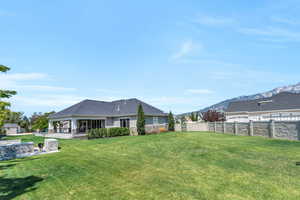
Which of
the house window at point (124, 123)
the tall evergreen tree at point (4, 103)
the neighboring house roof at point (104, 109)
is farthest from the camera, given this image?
the house window at point (124, 123)

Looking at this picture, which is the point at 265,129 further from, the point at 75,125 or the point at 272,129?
the point at 75,125

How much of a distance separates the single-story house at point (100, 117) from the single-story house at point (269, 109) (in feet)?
43.2

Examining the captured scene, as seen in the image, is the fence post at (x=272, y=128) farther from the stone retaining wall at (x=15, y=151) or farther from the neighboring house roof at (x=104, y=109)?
the stone retaining wall at (x=15, y=151)

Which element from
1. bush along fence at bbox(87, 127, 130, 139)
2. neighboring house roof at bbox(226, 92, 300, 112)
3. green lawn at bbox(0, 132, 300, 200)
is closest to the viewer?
green lawn at bbox(0, 132, 300, 200)

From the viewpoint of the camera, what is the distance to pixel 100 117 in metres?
24.9

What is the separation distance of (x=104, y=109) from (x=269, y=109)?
26367 millimetres

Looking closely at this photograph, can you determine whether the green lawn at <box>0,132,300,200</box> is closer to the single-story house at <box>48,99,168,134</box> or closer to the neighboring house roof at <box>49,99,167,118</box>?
the single-story house at <box>48,99,168,134</box>

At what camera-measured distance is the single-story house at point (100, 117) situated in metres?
23.0

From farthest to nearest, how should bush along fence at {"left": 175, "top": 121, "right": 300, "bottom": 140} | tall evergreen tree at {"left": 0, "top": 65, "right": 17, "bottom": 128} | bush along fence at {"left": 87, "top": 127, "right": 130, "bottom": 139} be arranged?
bush along fence at {"left": 87, "top": 127, "right": 130, "bottom": 139} → bush along fence at {"left": 175, "top": 121, "right": 300, "bottom": 140} → tall evergreen tree at {"left": 0, "top": 65, "right": 17, "bottom": 128}

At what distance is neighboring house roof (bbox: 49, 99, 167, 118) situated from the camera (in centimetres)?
2339

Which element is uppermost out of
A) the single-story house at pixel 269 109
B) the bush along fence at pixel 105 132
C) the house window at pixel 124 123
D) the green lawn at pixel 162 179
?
the single-story house at pixel 269 109

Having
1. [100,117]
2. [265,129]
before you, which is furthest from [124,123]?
[265,129]

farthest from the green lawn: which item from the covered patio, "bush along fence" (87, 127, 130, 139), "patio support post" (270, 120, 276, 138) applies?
the covered patio

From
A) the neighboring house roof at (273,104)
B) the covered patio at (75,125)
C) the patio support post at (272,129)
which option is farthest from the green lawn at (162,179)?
the neighboring house roof at (273,104)
